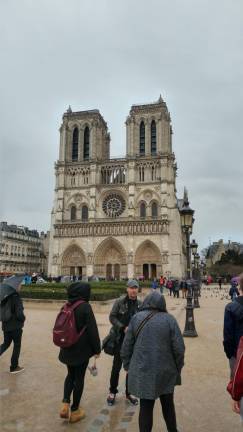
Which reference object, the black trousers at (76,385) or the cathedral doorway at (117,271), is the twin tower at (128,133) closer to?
the cathedral doorway at (117,271)

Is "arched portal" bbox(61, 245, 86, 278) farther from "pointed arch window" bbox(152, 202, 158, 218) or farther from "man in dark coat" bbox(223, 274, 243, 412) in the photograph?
"man in dark coat" bbox(223, 274, 243, 412)

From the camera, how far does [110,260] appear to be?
49781 mm

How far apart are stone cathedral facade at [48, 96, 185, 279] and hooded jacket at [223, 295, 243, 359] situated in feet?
138

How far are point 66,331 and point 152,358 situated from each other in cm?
128

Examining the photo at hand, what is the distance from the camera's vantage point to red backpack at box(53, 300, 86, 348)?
4.19m

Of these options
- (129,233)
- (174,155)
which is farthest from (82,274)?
(174,155)

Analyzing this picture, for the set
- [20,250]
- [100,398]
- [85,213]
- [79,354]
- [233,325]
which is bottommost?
[100,398]

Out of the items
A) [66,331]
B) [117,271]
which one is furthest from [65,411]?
[117,271]

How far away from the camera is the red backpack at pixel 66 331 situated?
4191mm

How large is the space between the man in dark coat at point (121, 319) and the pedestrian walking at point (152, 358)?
4.24 ft

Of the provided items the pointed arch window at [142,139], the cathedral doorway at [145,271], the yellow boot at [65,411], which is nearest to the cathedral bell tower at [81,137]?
the pointed arch window at [142,139]

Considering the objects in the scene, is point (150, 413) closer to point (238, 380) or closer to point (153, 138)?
point (238, 380)

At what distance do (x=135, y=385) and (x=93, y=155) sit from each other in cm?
5020

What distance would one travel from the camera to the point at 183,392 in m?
5.25
